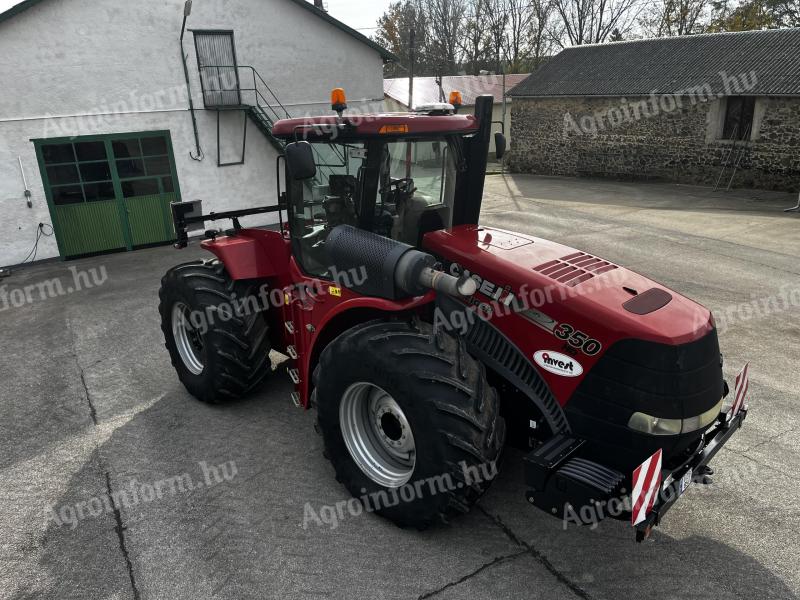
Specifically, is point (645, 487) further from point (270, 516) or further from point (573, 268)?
point (270, 516)

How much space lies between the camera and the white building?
1160 centimetres

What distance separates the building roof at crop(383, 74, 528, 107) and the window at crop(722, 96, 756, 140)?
46.8 feet

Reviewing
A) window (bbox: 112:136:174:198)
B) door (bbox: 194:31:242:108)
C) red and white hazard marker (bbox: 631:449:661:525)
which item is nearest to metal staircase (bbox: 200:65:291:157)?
door (bbox: 194:31:242:108)

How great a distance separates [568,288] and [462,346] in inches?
29.4

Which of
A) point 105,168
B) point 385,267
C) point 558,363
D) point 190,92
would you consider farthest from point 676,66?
point 385,267

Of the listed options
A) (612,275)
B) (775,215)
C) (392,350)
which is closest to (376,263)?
(392,350)

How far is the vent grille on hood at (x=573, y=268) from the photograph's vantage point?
3703 millimetres

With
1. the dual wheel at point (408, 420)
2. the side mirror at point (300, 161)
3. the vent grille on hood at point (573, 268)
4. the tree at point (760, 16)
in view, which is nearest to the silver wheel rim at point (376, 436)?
the dual wheel at point (408, 420)

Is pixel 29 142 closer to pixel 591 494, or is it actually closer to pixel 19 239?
pixel 19 239

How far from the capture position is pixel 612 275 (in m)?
3.89

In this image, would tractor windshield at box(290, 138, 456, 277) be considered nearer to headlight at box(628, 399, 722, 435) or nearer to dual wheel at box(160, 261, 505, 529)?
dual wheel at box(160, 261, 505, 529)

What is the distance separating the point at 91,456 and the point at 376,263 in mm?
3211

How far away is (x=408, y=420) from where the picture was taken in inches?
138

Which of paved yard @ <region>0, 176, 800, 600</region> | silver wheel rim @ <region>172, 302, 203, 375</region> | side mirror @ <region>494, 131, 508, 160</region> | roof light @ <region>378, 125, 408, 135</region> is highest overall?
roof light @ <region>378, 125, 408, 135</region>
